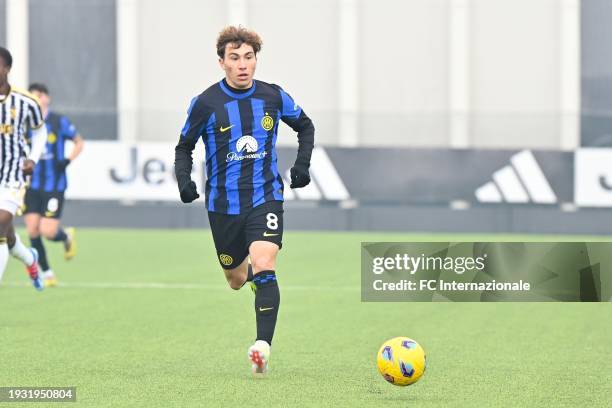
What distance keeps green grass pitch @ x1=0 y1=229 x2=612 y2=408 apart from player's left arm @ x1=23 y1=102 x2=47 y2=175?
120cm

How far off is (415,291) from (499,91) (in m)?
18.2

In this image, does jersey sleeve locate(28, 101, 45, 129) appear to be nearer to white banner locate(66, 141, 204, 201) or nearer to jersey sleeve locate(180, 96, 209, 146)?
jersey sleeve locate(180, 96, 209, 146)

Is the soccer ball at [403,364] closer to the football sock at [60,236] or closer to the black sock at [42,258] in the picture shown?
the black sock at [42,258]

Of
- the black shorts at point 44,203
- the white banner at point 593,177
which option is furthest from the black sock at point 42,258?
the white banner at point 593,177

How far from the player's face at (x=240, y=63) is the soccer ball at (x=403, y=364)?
6.09ft

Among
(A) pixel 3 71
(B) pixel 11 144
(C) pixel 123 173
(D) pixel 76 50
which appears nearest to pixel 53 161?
(B) pixel 11 144

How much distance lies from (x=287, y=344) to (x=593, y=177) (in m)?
14.6

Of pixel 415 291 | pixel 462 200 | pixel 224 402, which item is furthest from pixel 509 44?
pixel 224 402

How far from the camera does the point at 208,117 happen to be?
25.8 ft

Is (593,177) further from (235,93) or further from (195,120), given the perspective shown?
(195,120)

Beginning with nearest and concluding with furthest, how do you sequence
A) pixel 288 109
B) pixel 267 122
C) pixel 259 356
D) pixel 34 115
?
pixel 259 356 < pixel 267 122 < pixel 288 109 < pixel 34 115

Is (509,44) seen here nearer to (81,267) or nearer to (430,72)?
(430,72)

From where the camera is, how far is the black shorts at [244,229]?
787 cm

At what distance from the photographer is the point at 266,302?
25.2 feet
